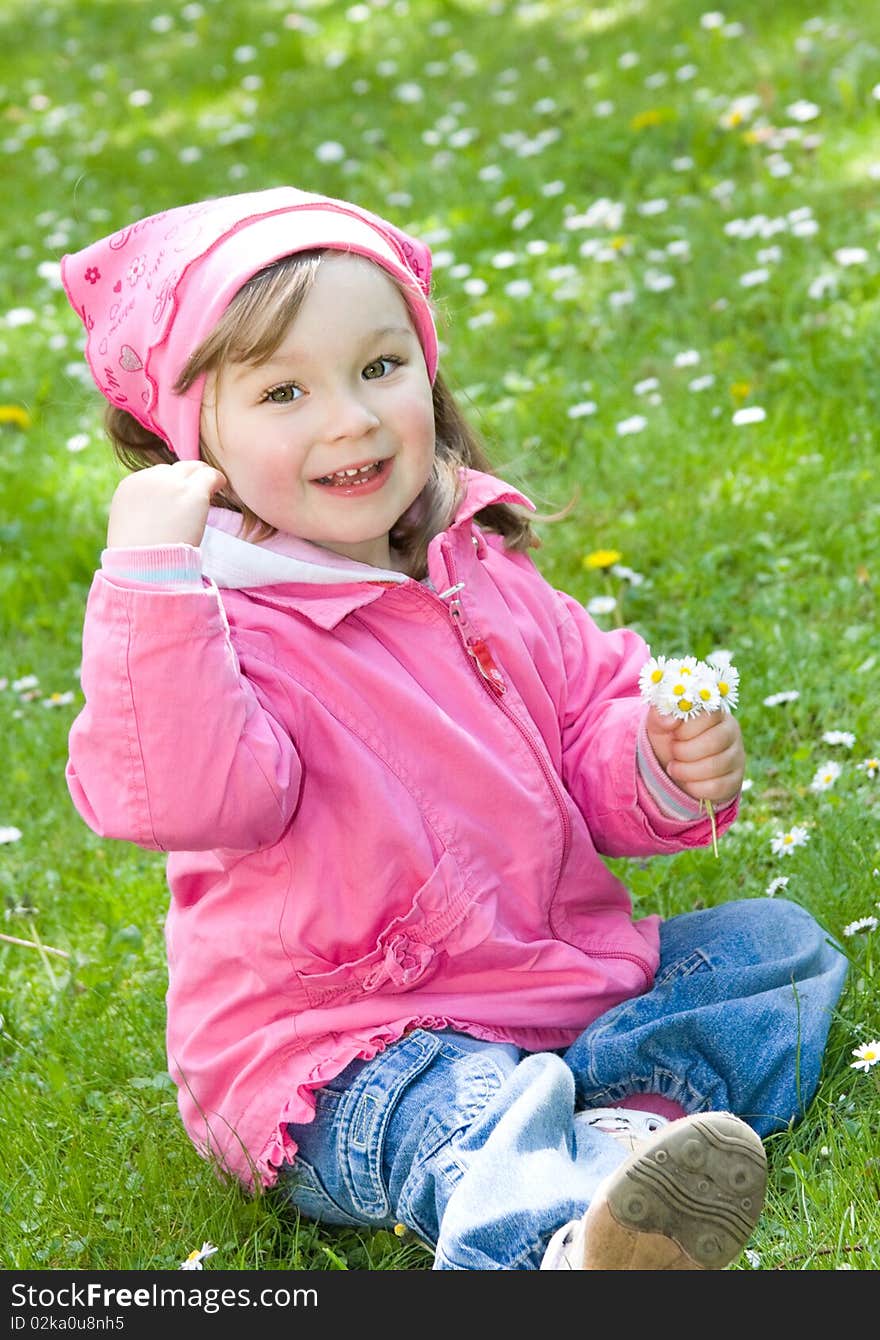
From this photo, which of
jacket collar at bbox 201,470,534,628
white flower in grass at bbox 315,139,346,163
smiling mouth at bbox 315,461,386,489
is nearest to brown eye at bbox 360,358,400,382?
smiling mouth at bbox 315,461,386,489

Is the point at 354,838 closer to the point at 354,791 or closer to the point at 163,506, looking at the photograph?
the point at 354,791

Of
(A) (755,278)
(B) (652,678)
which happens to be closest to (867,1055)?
(B) (652,678)

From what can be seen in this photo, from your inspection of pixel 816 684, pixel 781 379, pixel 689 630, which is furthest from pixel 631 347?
pixel 816 684

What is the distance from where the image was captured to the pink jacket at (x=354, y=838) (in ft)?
6.85

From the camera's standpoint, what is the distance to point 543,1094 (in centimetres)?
203

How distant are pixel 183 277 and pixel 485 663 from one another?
638mm

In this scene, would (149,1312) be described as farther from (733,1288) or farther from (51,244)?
(51,244)

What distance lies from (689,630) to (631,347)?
136cm

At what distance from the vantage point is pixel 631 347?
4.58 metres

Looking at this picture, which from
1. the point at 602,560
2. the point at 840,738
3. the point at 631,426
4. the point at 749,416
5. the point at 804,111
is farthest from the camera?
the point at 804,111

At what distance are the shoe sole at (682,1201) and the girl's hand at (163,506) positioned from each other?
0.88 metres

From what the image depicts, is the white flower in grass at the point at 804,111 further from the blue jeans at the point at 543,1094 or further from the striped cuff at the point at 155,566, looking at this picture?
the striped cuff at the point at 155,566

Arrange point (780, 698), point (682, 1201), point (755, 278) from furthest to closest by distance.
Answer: point (755, 278)
point (780, 698)
point (682, 1201)

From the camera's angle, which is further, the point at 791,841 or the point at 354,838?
the point at 791,841
